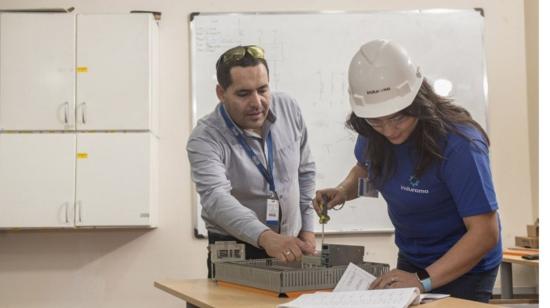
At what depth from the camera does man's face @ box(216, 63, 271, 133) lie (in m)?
2.55

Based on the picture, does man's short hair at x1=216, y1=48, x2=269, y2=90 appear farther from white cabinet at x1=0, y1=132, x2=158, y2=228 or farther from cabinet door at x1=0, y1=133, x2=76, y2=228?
cabinet door at x1=0, y1=133, x2=76, y2=228

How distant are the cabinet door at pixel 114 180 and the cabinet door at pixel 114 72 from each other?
11 centimetres

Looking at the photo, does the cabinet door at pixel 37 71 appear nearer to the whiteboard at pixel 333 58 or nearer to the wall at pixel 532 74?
the whiteboard at pixel 333 58

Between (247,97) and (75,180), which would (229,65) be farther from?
(75,180)

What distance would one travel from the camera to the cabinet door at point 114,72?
4164mm

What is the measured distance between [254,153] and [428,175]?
0.86 m

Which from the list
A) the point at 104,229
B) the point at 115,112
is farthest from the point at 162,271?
the point at 115,112

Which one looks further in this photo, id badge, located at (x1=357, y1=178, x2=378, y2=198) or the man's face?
the man's face

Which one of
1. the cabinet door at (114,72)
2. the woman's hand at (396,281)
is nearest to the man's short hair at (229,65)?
the woman's hand at (396,281)

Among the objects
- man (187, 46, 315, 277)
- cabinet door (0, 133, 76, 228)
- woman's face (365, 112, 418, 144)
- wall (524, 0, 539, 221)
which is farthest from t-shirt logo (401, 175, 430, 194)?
wall (524, 0, 539, 221)

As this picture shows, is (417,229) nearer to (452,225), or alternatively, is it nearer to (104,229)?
(452,225)

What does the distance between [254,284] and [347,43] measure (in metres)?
2.87

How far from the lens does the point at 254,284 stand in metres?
2.01

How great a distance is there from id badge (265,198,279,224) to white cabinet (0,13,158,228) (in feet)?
5.83
